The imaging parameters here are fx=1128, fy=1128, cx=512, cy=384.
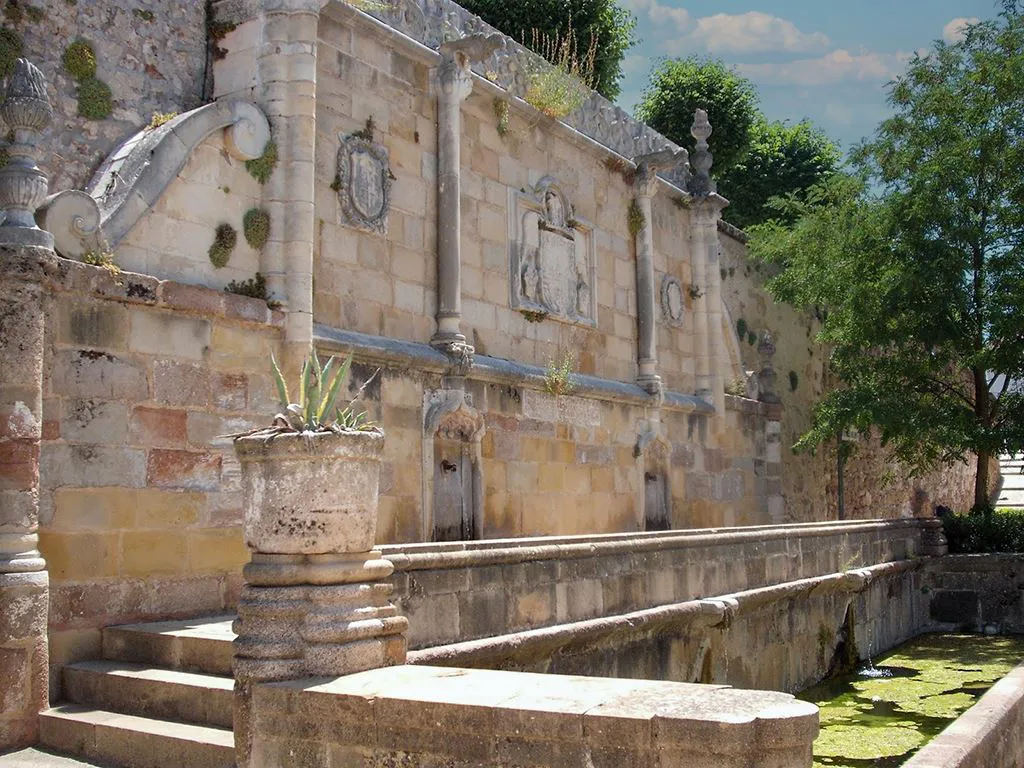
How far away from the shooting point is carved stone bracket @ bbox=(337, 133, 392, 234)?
9.51 meters

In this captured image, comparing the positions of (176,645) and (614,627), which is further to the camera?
(614,627)

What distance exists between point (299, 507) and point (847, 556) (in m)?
9.44

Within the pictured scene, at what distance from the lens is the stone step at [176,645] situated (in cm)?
607

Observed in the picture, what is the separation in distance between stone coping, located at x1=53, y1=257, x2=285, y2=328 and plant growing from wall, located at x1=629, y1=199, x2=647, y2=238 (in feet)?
22.1

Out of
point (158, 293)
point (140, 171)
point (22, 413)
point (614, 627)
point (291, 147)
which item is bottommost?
point (614, 627)

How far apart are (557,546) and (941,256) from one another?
9.72 metres

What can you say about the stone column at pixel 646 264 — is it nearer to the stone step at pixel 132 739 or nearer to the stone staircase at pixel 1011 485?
the stone step at pixel 132 739

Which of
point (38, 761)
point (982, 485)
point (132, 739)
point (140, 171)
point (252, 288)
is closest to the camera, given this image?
point (132, 739)

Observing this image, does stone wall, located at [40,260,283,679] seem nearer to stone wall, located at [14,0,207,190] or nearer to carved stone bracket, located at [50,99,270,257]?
carved stone bracket, located at [50,99,270,257]

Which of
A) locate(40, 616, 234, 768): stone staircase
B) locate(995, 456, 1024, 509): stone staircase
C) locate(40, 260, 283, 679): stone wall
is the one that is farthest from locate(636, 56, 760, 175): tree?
locate(40, 616, 234, 768): stone staircase

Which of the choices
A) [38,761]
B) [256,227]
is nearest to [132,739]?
[38,761]

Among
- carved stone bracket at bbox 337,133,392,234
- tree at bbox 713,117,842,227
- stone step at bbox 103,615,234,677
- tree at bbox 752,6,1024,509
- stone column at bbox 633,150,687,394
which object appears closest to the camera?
stone step at bbox 103,615,234,677

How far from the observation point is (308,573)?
4.77 metres

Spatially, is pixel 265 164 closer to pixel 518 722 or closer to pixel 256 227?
pixel 256 227
